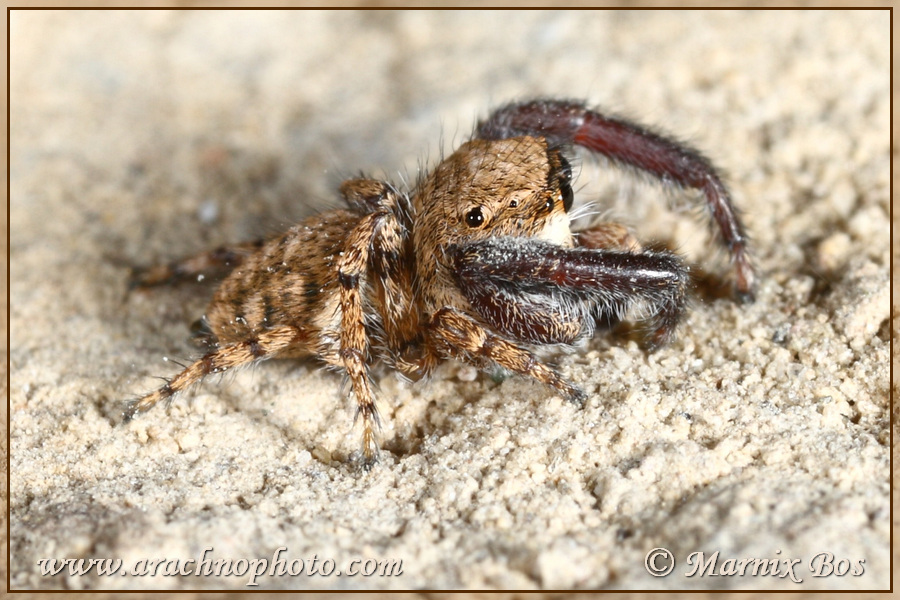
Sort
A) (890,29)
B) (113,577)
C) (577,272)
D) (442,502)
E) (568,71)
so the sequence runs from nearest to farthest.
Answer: (113,577)
(442,502)
(577,272)
(890,29)
(568,71)

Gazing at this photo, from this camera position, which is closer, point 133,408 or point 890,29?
point 133,408

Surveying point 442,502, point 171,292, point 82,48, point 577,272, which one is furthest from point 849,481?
point 82,48

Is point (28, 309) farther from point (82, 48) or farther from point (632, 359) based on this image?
point (632, 359)

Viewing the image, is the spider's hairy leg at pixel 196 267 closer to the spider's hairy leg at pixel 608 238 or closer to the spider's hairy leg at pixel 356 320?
the spider's hairy leg at pixel 356 320

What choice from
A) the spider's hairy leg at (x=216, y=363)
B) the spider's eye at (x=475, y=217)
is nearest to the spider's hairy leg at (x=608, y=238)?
the spider's eye at (x=475, y=217)

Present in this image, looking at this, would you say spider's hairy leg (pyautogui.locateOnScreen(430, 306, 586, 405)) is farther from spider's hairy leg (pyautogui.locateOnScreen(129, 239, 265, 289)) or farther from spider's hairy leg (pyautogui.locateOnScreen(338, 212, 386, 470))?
spider's hairy leg (pyautogui.locateOnScreen(129, 239, 265, 289))

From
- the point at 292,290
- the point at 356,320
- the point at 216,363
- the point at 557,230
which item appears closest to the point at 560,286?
the point at 557,230

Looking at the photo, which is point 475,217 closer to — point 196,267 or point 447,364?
point 447,364
